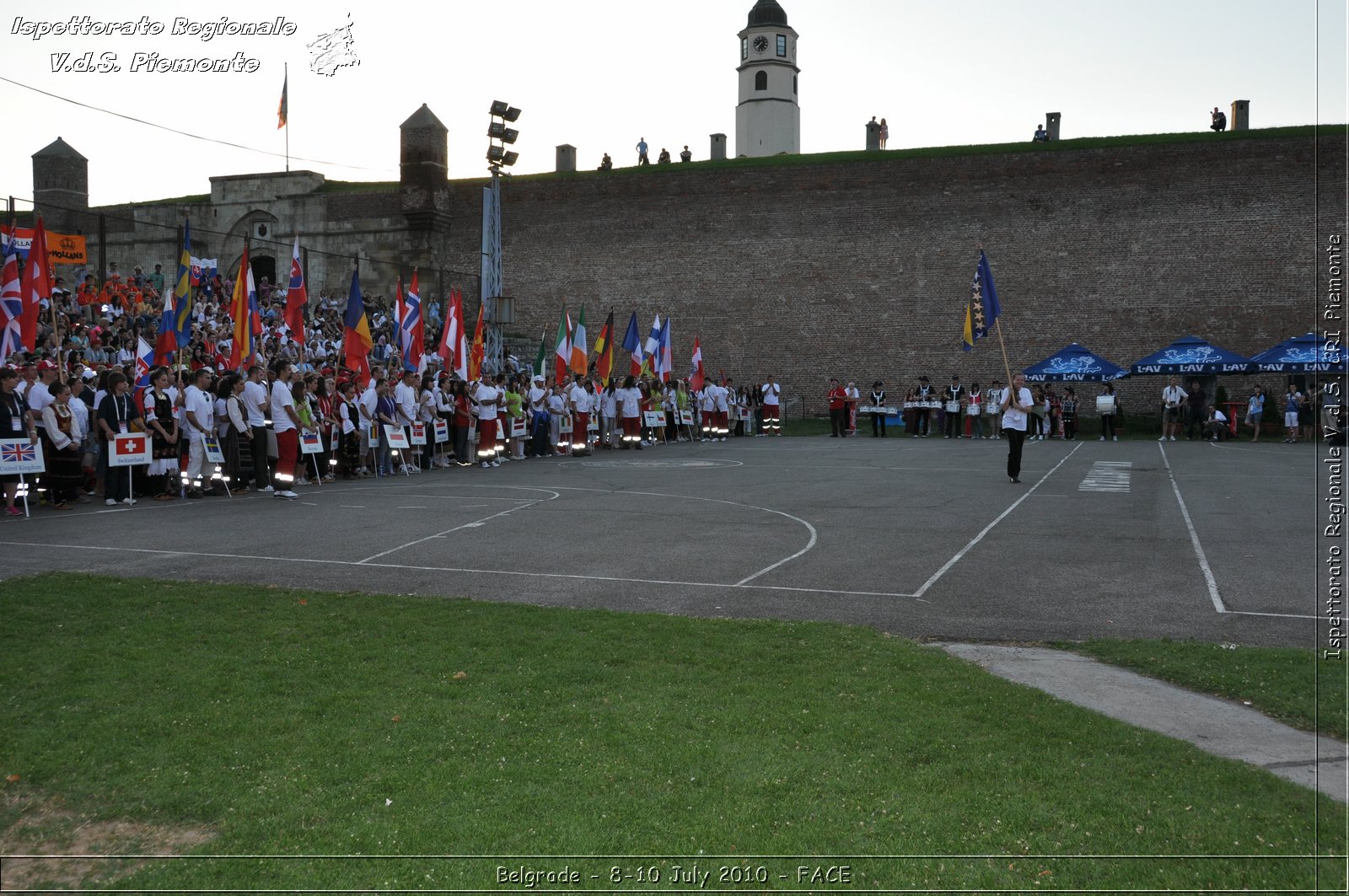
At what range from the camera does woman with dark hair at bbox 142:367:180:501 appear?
16484 millimetres

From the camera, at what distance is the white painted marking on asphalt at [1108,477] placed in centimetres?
1845

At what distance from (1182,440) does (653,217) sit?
918 inches

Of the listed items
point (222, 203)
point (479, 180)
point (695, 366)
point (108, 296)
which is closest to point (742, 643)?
point (695, 366)

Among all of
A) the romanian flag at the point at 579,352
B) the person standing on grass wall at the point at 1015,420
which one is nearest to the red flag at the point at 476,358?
the romanian flag at the point at 579,352

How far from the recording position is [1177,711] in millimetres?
6219

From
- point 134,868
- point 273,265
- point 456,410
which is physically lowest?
point 134,868

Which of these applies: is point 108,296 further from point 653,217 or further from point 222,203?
point 653,217

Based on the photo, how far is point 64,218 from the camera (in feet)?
156

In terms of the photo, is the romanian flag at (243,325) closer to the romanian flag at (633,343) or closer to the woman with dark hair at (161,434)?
the woman with dark hair at (161,434)

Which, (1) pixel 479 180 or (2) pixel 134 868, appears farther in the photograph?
(1) pixel 479 180

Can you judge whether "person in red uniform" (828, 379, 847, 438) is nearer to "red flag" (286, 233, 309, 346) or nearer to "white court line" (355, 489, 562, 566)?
"red flag" (286, 233, 309, 346)

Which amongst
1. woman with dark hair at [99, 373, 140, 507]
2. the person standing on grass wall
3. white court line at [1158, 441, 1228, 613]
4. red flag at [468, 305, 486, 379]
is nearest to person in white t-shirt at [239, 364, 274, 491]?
woman with dark hair at [99, 373, 140, 507]

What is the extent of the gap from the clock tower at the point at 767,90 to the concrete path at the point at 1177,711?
Result: 222ft

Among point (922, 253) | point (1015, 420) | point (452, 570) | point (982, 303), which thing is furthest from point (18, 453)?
point (922, 253)
